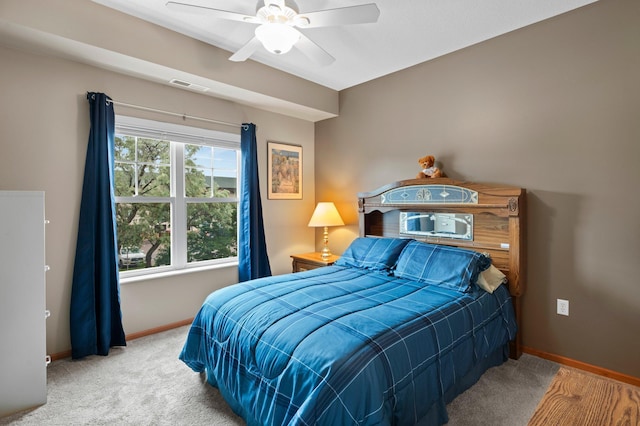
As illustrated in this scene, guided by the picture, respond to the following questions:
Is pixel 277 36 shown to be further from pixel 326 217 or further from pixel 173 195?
pixel 326 217

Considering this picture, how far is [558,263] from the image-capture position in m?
2.61

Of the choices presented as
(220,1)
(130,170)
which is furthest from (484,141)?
(130,170)

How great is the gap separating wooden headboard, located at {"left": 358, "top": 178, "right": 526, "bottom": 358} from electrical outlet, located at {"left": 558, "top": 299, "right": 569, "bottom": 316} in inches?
10.5

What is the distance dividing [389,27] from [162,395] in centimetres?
319

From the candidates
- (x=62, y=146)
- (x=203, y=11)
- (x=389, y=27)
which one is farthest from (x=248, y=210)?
(x=389, y=27)

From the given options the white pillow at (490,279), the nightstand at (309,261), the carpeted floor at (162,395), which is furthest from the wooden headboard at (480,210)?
the nightstand at (309,261)

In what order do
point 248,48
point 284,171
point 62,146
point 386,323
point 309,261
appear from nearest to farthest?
point 386,323
point 248,48
point 62,146
point 309,261
point 284,171

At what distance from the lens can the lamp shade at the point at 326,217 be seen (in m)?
3.93

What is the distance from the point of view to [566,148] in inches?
100

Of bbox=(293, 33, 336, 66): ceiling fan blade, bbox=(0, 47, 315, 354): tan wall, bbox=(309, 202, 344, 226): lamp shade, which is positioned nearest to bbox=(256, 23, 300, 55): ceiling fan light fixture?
bbox=(293, 33, 336, 66): ceiling fan blade

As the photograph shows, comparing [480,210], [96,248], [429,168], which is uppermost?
[429,168]

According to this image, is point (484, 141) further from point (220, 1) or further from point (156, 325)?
point (156, 325)

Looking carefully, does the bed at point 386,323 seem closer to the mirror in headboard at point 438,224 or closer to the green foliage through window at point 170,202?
the mirror in headboard at point 438,224

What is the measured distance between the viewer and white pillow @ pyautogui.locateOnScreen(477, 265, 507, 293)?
2.51 metres
